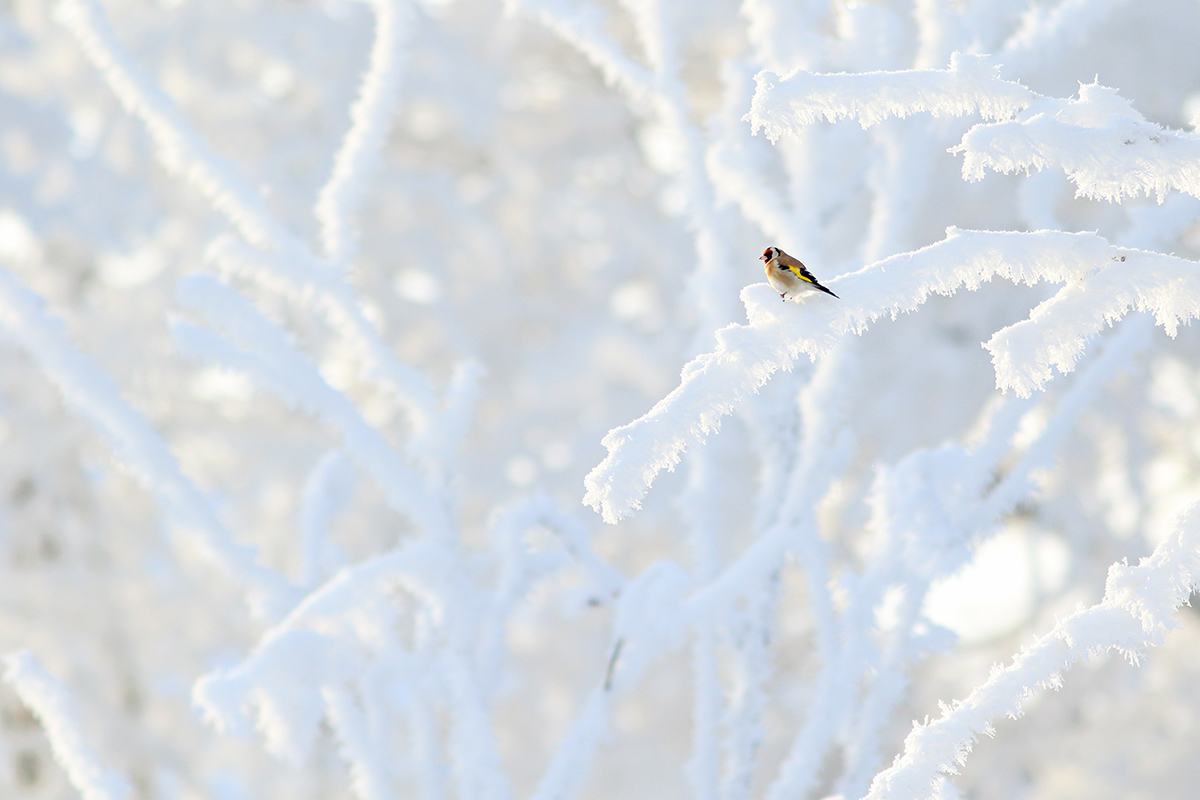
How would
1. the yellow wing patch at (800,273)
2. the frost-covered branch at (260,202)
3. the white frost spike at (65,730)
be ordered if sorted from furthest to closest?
the frost-covered branch at (260,202), the white frost spike at (65,730), the yellow wing patch at (800,273)

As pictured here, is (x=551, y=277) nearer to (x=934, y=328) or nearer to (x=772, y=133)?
(x=934, y=328)

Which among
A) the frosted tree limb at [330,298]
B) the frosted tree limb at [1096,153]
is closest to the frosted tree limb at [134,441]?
the frosted tree limb at [330,298]

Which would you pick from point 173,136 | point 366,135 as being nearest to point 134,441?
point 173,136

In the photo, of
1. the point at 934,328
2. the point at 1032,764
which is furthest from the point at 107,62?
the point at 1032,764

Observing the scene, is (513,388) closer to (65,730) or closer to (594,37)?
(594,37)

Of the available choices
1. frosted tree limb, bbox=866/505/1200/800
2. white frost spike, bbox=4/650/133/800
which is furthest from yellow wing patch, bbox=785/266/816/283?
white frost spike, bbox=4/650/133/800

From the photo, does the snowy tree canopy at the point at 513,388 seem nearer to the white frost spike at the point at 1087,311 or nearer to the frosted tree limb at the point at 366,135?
the frosted tree limb at the point at 366,135

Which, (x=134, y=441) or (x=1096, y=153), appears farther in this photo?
(x=134, y=441)
